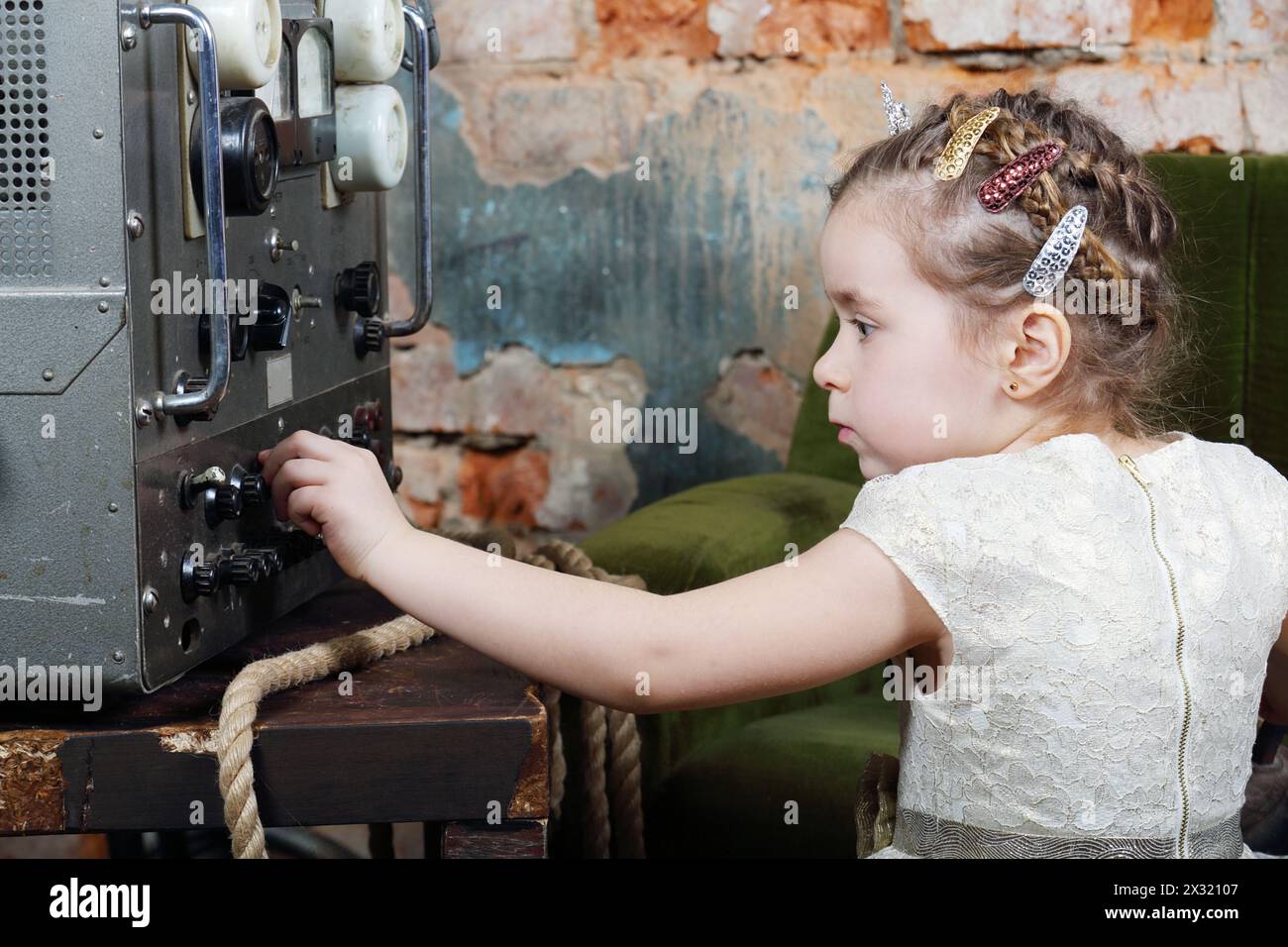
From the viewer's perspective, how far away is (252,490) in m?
0.95

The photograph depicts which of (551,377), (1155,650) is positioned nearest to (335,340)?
(1155,650)

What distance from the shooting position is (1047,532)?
85 centimetres

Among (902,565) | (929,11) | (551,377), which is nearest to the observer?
(902,565)

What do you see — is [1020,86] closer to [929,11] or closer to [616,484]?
[929,11]

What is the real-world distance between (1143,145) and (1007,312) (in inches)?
43.4

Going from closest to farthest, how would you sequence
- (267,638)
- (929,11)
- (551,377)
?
(267,638) < (929,11) < (551,377)

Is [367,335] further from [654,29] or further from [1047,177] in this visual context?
[654,29]

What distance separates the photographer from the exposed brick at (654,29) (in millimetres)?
1928

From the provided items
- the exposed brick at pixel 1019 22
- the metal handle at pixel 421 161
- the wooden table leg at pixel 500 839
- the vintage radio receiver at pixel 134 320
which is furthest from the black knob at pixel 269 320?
the exposed brick at pixel 1019 22

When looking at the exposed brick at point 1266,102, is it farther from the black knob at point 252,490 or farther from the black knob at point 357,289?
the black knob at point 252,490

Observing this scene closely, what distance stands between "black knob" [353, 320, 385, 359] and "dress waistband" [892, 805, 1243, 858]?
562 millimetres

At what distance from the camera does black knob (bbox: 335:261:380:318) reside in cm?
113

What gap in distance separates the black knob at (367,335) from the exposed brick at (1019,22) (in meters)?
1.01

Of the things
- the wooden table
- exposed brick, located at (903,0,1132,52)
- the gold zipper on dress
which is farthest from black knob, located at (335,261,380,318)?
exposed brick, located at (903,0,1132,52)
